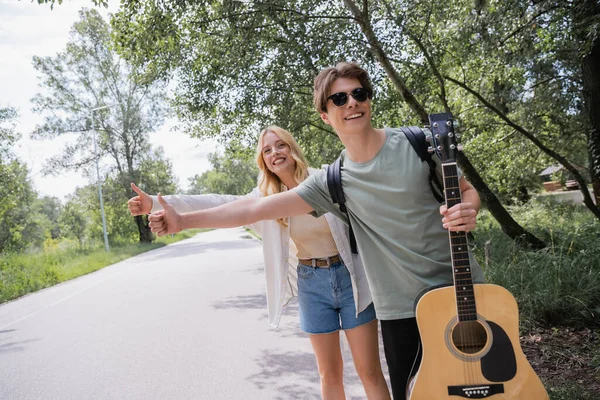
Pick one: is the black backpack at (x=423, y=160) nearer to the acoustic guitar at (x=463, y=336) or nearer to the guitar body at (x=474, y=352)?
the acoustic guitar at (x=463, y=336)

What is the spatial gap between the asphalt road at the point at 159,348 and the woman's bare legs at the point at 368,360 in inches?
48.2

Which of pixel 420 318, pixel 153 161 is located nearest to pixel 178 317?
pixel 420 318

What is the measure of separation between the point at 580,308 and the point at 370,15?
6796 mm

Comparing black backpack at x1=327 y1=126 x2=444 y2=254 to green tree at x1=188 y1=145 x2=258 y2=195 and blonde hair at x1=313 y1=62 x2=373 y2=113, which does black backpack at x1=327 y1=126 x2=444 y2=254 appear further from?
green tree at x1=188 y1=145 x2=258 y2=195

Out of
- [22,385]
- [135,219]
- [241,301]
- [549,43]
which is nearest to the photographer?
[22,385]

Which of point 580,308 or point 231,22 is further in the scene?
point 231,22

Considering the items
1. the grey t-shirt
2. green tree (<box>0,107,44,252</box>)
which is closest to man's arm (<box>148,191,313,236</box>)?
the grey t-shirt

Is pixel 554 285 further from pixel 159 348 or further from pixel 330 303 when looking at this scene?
pixel 159 348

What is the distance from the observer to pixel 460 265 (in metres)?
2.05

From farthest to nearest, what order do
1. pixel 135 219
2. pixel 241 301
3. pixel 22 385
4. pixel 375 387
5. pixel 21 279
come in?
pixel 135 219 → pixel 21 279 → pixel 241 301 → pixel 22 385 → pixel 375 387

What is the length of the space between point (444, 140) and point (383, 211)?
402 millimetres

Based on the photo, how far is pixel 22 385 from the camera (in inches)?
201

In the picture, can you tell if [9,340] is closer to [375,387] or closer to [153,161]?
[375,387]

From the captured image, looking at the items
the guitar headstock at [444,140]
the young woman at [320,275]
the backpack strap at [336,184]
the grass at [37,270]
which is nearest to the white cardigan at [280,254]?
the young woman at [320,275]
